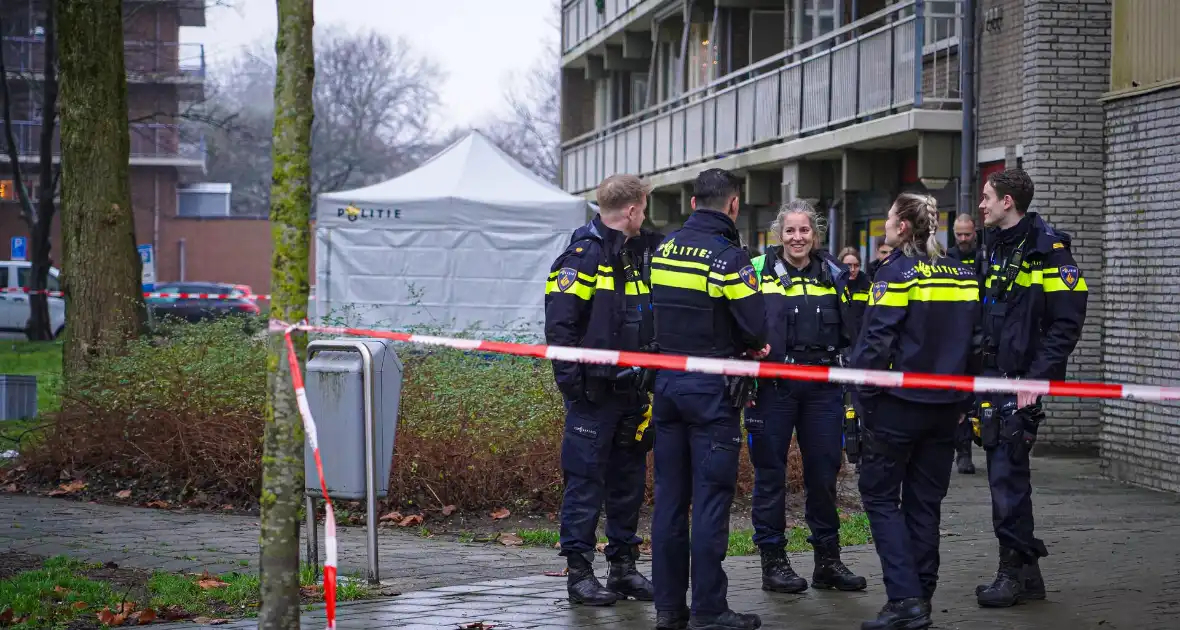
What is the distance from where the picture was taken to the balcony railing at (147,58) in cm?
5472

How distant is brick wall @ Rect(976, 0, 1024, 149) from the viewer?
15.5 meters

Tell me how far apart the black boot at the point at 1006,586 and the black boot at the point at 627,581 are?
156cm

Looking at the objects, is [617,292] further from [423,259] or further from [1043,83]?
[423,259]

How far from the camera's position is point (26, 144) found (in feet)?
185

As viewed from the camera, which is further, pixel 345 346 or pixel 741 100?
pixel 741 100

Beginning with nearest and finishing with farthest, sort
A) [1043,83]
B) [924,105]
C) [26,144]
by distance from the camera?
1. [1043,83]
2. [924,105]
3. [26,144]

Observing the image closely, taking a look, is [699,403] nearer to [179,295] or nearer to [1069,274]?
[1069,274]

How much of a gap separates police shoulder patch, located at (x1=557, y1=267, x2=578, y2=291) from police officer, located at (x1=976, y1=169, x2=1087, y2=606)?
77.6 inches

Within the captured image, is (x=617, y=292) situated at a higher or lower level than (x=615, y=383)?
higher

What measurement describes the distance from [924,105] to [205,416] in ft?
33.4

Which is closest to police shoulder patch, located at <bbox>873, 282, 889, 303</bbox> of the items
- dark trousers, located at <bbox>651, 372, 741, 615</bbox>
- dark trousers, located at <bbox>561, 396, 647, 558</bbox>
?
dark trousers, located at <bbox>651, 372, 741, 615</bbox>

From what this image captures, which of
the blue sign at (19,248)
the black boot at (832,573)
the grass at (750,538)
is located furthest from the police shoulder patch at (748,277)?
the blue sign at (19,248)

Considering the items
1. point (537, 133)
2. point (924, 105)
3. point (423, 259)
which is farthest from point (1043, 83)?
point (537, 133)

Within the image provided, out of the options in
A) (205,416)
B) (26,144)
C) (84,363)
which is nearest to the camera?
(205,416)
